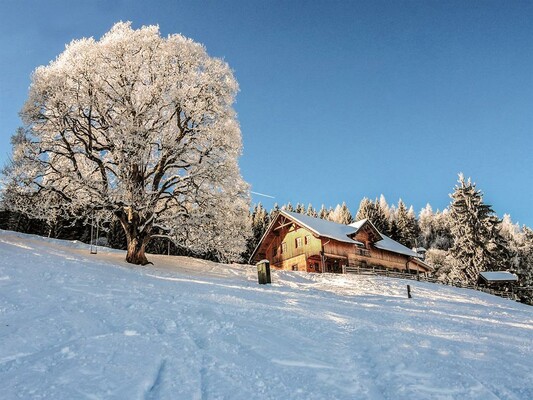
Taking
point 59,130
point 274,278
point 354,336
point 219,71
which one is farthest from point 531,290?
point 59,130

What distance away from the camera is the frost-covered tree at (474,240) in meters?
50.1

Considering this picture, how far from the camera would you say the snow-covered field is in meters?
5.98

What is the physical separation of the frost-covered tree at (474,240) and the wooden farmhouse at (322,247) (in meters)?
6.97

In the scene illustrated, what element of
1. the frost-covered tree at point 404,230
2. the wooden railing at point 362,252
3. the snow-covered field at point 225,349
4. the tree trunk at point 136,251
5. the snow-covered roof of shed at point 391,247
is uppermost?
the frost-covered tree at point 404,230

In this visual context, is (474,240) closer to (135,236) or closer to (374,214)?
(374,214)

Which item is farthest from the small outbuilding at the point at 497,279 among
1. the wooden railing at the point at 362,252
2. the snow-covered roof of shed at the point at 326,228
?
the snow-covered roof of shed at the point at 326,228

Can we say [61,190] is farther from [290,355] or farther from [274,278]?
[290,355]

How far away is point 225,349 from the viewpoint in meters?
7.86

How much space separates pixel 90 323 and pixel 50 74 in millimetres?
19352

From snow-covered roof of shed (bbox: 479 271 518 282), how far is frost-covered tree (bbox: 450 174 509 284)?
2.35 meters

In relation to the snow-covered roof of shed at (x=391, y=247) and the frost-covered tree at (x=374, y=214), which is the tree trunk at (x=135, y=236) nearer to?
the snow-covered roof of shed at (x=391, y=247)

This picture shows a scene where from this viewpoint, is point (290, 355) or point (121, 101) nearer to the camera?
point (290, 355)

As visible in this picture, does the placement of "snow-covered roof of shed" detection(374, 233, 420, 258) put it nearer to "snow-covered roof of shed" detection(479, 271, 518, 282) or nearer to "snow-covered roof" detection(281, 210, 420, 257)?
"snow-covered roof" detection(281, 210, 420, 257)

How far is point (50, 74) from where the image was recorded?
74.1 feet
